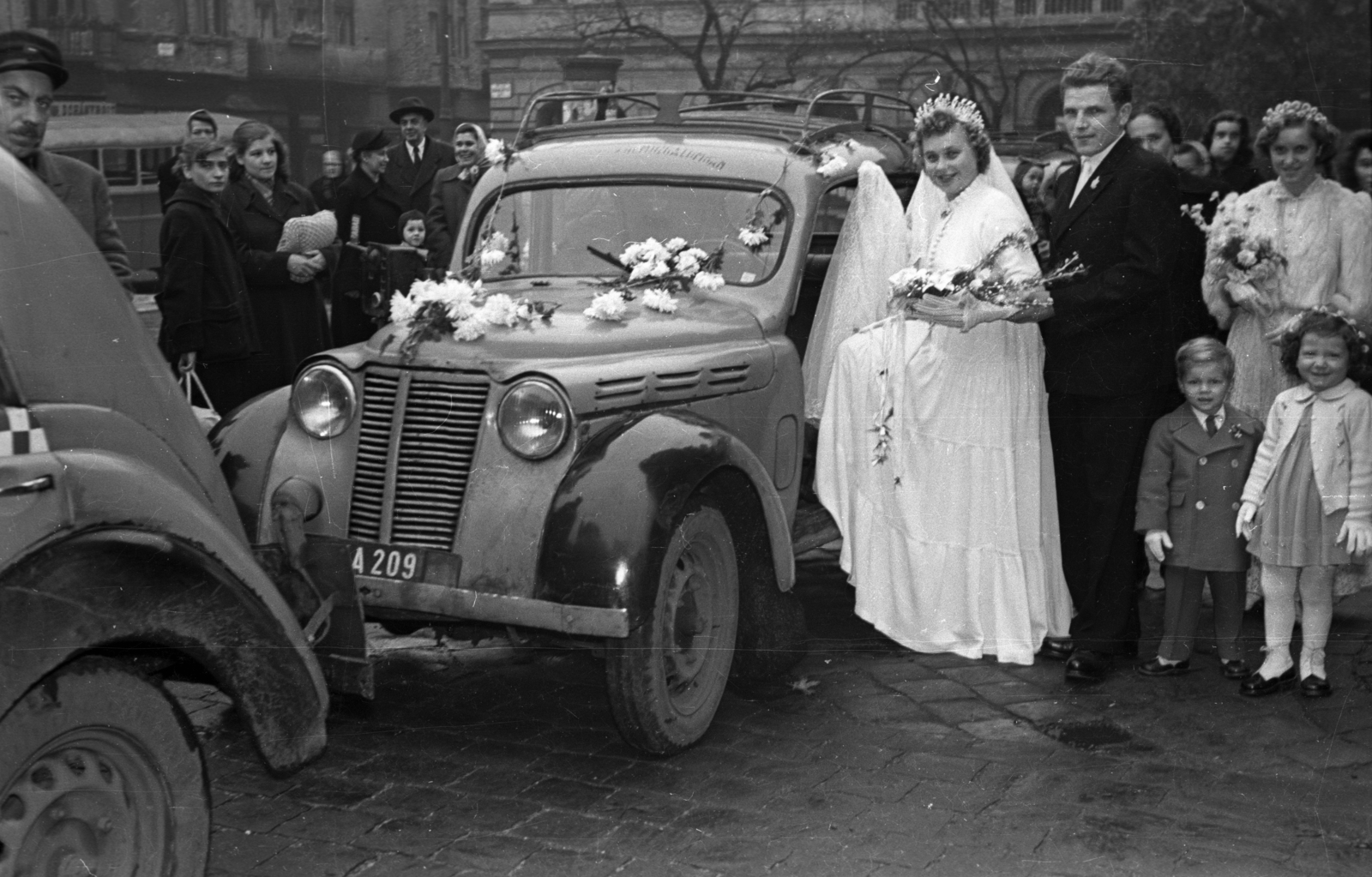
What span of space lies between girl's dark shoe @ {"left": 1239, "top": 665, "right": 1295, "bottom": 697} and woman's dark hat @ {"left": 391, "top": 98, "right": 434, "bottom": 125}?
3.75m

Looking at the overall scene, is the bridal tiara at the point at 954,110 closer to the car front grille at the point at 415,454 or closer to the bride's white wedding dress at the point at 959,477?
the bride's white wedding dress at the point at 959,477

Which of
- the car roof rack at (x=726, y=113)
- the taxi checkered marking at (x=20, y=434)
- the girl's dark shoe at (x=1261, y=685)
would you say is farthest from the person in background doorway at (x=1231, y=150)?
the taxi checkered marking at (x=20, y=434)

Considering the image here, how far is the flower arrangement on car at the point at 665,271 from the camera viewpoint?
5641 mm

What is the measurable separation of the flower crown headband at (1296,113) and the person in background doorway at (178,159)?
13.3ft

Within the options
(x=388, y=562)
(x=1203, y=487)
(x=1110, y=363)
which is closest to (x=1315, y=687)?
(x=1203, y=487)

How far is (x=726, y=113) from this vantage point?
6.57 m

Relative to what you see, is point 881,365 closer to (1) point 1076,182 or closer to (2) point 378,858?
(1) point 1076,182

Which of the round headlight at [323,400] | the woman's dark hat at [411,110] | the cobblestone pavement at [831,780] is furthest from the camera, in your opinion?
the woman's dark hat at [411,110]

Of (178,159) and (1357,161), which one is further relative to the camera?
(1357,161)

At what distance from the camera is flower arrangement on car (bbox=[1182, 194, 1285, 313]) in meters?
6.04

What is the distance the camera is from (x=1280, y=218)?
6.19 meters

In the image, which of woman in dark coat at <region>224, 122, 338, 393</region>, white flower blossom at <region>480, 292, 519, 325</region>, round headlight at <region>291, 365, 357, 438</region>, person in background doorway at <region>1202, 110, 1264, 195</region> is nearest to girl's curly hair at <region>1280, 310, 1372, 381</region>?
person in background doorway at <region>1202, 110, 1264, 195</region>

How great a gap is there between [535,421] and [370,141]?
1704 millimetres

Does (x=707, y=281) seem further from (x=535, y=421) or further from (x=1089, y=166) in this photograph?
(x=1089, y=166)
